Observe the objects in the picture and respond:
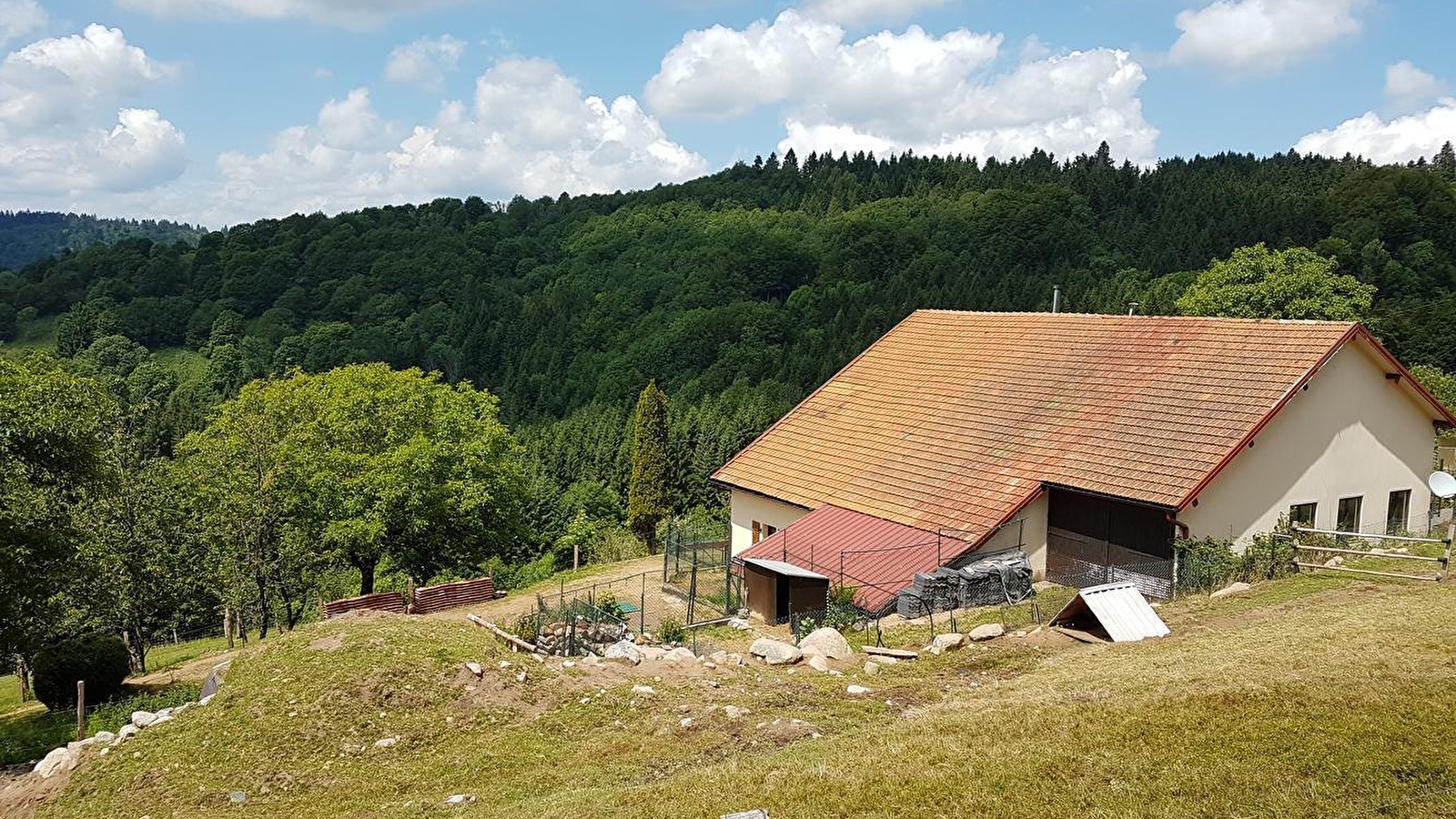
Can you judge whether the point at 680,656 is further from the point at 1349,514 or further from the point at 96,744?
the point at 1349,514

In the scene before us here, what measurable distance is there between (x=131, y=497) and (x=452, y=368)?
311ft

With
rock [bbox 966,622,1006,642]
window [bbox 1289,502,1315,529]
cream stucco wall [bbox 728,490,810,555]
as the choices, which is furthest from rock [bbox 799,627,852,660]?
window [bbox 1289,502,1315,529]

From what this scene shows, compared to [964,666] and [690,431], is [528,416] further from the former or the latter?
[964,666]

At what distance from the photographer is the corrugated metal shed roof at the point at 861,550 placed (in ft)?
73.2

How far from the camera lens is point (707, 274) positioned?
127m

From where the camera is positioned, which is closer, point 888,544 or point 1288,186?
point 888,544

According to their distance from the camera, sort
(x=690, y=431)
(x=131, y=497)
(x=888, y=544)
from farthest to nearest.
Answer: (x=690, y=431)
(x=131, y=497)
(x=888, y=544)

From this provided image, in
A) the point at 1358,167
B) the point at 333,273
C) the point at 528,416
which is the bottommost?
the point at 528,416

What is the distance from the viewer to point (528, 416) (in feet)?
363

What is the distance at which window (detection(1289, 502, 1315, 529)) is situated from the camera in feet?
76.7

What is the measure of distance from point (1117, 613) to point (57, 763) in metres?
18.2

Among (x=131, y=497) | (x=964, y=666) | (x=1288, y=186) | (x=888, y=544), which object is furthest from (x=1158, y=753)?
(x=1288, y=186)

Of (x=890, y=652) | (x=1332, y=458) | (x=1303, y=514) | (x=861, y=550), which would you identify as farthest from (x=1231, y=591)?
(x=861, y=550)

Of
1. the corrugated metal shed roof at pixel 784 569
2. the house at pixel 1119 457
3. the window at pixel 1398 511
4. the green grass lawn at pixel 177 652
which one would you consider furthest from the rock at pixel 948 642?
the green grass lawn at pixel 177 652
